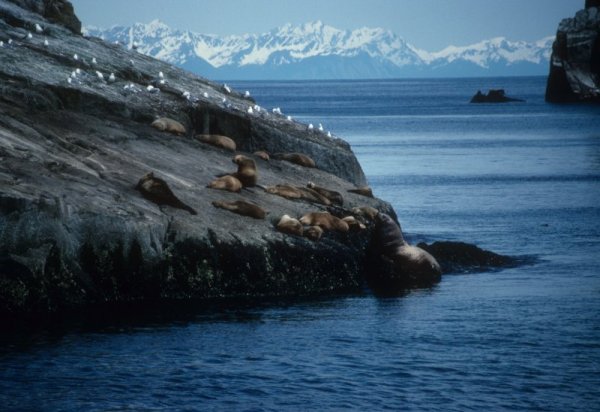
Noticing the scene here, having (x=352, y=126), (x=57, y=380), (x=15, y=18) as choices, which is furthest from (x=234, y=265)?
(x=352, y=126)

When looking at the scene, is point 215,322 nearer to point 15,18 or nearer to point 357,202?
point 357,202

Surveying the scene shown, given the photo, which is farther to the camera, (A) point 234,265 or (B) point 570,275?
(B) point 570,275

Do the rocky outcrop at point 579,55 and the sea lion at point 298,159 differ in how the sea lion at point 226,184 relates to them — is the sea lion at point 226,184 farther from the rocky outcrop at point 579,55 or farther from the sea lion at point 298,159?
the rocky outcrop at point 579,55

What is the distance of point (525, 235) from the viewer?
32906mm

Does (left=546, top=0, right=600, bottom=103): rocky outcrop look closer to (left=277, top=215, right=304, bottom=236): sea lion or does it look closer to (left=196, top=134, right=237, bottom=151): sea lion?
(left=196, top=134, right=237, bottom=151): sea lion

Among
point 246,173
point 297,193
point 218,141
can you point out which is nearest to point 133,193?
point 246,173

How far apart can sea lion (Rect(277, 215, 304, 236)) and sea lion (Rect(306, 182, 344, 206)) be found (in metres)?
3.41

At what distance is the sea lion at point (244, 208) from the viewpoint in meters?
23.9

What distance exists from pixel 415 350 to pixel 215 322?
13.1 feet

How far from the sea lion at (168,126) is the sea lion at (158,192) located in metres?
5.77

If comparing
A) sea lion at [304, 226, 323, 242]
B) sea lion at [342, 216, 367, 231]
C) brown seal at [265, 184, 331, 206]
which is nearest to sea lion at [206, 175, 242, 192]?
brown seal at [265, 184, 331, 206]

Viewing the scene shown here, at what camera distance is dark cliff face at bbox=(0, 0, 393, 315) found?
68.7ft

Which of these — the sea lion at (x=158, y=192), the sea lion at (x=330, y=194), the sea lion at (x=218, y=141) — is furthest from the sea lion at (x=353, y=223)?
the sea lion at (x=218, y=141)

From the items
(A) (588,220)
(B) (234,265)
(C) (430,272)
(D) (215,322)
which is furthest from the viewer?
(A) (588,220)
